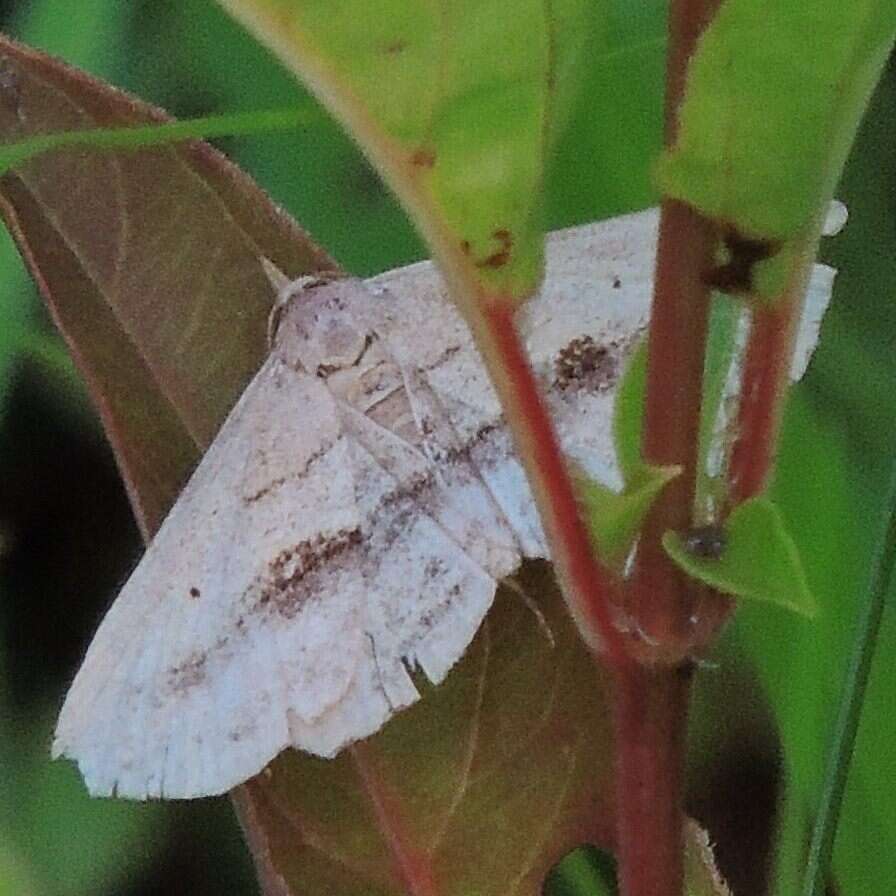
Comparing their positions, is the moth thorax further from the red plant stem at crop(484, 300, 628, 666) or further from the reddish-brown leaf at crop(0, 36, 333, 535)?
the red plant stem at crop(484, 300, 628, 666)

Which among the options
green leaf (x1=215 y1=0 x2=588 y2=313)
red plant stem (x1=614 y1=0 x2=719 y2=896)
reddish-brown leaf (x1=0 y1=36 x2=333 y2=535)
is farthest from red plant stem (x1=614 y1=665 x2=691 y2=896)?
reddish-brown leaf (x1=0 y1=36 x2=333 y2=535)

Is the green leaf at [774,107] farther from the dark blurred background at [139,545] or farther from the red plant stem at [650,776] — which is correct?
the dark blurred background at [139,545]

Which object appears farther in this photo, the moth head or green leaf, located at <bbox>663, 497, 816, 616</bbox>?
the moth head

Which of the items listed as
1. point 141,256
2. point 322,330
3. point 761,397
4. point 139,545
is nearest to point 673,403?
point 761,397

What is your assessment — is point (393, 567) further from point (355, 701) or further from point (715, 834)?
point (715, 834)

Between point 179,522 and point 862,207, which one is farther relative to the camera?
point 862,207

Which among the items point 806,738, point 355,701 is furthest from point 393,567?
point 806,738
